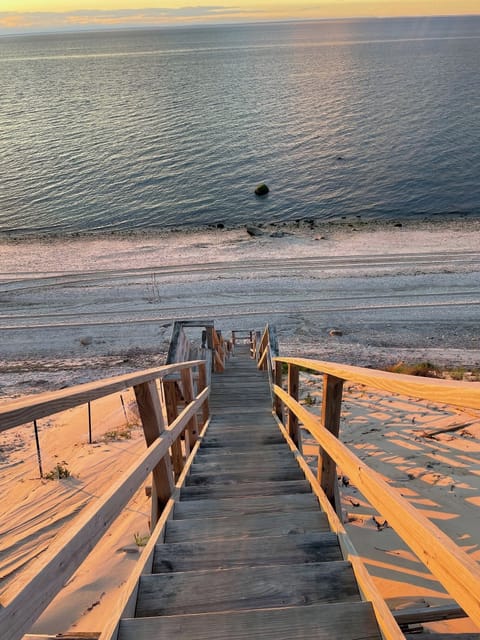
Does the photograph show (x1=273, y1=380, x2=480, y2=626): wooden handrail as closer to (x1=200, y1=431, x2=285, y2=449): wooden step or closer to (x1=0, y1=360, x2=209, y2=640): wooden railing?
(x1=0, y1=360, x2=209, y2=640): wooden railing

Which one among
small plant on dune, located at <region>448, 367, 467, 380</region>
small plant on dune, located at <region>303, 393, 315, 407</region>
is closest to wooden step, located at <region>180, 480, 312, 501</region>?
small plant on dune, located at <region>303, 393, 315, 407</region>

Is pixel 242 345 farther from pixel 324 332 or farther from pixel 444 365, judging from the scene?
pixel 444 365

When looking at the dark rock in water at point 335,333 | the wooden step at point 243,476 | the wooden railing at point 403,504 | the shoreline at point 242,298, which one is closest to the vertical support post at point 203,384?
the wooden step at point 243,476

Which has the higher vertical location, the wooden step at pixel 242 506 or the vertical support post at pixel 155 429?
the vertical support post at pixel 155 429

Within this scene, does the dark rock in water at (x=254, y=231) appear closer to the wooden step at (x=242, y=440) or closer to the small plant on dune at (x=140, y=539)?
the wooden step at (x=242, y=440)

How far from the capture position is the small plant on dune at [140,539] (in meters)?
4.71

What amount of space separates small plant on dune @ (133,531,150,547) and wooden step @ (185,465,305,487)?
1104mm

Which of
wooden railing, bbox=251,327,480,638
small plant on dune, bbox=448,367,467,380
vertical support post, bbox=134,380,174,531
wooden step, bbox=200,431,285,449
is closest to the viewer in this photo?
wooden railing, bbox=251,327,480,638

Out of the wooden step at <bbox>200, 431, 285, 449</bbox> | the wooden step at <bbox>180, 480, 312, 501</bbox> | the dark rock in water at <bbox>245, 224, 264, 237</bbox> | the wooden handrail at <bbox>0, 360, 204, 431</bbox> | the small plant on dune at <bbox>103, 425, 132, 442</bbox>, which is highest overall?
the dark rock in water at <bbox>245, 224, 264, 237</bbox>

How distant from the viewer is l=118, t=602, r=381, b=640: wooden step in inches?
77.2

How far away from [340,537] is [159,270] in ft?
61.1

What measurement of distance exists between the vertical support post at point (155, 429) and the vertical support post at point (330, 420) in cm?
113

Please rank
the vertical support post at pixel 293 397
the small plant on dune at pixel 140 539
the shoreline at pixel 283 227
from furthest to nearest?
the shoreline at pixel 283 227 < the vertical support post at pixel 293 397 < the small plant on dune at pixel 140 539

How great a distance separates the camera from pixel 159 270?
67.4 ft
